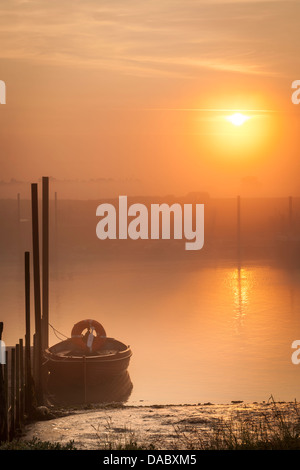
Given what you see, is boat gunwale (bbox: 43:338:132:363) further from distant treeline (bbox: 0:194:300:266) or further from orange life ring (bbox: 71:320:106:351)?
distant treeline (bbox: 0:194:300:266)

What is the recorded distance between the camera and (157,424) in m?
15.1

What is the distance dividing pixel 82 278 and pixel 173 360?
5172 cm

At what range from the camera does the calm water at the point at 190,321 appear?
3338 cm

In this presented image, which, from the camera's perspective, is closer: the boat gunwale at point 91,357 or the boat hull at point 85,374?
the boat hull at point 85,374

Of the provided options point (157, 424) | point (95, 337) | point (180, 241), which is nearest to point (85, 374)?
point (95, 337)

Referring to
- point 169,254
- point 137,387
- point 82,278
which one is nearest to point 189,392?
point 137,387

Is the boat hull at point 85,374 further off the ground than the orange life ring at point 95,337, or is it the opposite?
the orange life ring at point 95,337

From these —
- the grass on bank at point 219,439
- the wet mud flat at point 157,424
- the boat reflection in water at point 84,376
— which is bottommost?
the boat reflection in water at point 84,376

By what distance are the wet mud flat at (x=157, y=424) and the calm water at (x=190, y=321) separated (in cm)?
1042

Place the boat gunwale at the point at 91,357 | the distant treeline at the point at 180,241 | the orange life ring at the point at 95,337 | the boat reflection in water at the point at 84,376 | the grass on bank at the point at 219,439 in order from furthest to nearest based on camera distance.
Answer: the distant treeline at the point at 180,241
the orange life ring at the point at 95,337
the boat gunwale at the point at 91,357
the boat reflection in water at the point at 84,376
the grass on bank at the point at 219,439

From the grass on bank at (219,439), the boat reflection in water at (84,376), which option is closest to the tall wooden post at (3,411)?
the grass on bank at (219,439)

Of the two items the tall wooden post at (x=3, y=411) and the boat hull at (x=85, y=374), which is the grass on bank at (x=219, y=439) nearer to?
the tall wooden post at (x=3, y=411)

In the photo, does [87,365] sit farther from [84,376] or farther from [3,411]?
[3,411]

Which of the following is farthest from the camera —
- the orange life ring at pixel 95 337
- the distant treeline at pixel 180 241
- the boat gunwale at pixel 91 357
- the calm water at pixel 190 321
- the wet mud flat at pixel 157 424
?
the distant treeline at pixel 180 241
